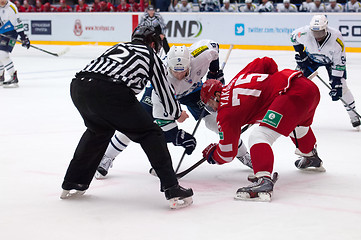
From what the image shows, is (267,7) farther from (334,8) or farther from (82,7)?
(82,7)

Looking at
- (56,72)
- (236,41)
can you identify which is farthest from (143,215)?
(236,41)

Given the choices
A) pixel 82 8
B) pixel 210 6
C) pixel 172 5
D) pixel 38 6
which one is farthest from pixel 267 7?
pixel 38 6

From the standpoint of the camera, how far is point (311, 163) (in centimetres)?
365

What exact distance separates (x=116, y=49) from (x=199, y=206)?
899 mm

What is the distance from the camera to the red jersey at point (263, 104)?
3.08m

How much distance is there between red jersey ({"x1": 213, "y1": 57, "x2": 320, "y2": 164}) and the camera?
3.08m

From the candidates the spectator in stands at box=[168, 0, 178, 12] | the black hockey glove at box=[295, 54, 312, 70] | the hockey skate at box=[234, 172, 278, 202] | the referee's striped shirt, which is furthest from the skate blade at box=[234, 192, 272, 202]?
the spectator in stands at box=[168, 0, 178, 12]

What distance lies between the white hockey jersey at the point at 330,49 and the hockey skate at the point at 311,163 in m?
1.65

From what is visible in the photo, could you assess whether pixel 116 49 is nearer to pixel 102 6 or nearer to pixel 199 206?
pixel 199 206

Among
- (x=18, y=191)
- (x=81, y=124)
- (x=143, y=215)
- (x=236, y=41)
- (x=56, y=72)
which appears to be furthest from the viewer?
(x=236, y=41)

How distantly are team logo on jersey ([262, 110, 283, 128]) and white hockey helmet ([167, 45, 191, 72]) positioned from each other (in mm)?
591

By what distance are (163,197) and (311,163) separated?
3.41 ft

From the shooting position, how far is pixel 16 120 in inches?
222

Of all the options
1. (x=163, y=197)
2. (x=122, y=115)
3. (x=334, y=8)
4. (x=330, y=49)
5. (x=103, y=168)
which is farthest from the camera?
(x=334, y=8)
